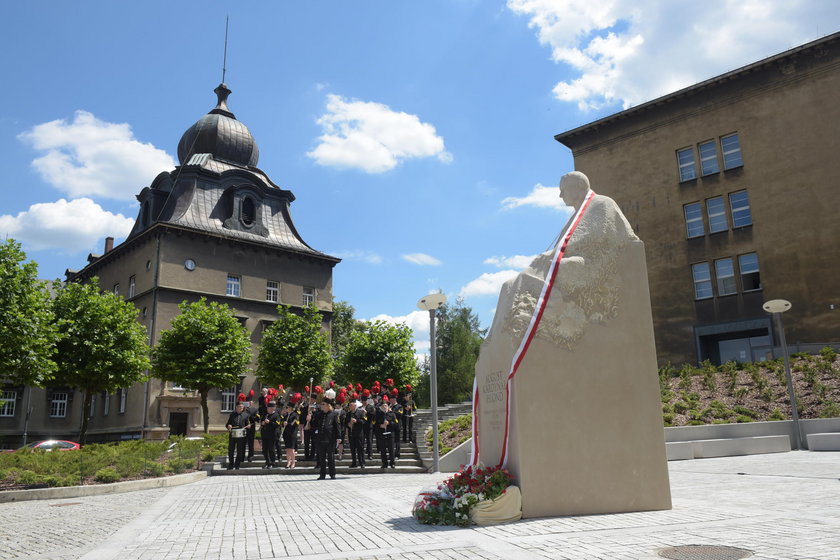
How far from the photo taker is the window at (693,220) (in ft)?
117

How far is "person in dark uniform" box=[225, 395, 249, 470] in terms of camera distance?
58.1 ft

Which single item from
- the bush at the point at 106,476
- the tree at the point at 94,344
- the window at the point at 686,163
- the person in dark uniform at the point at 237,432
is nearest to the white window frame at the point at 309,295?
the tree at the point at 94,344

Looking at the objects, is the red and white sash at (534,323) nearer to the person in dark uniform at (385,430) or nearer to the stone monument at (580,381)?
the stone monument at (580,381)

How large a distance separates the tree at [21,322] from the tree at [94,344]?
597 cm

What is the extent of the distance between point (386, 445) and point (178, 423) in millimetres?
24072

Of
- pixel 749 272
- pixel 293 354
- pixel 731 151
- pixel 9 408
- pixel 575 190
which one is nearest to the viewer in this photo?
pixel 575 190

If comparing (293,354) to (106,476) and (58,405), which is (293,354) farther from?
(106,476)

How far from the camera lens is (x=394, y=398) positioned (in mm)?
19234

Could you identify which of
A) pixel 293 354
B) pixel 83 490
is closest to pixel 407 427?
pixel 83 490

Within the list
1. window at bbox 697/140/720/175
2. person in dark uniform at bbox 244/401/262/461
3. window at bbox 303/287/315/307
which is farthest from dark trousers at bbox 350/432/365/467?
window at bbox 303/287/315/307

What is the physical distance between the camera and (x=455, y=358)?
2238 inches

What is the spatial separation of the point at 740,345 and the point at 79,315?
108ft

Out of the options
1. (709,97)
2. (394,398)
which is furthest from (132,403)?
(709,97)

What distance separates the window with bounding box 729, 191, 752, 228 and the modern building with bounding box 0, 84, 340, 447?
86.3 ft
